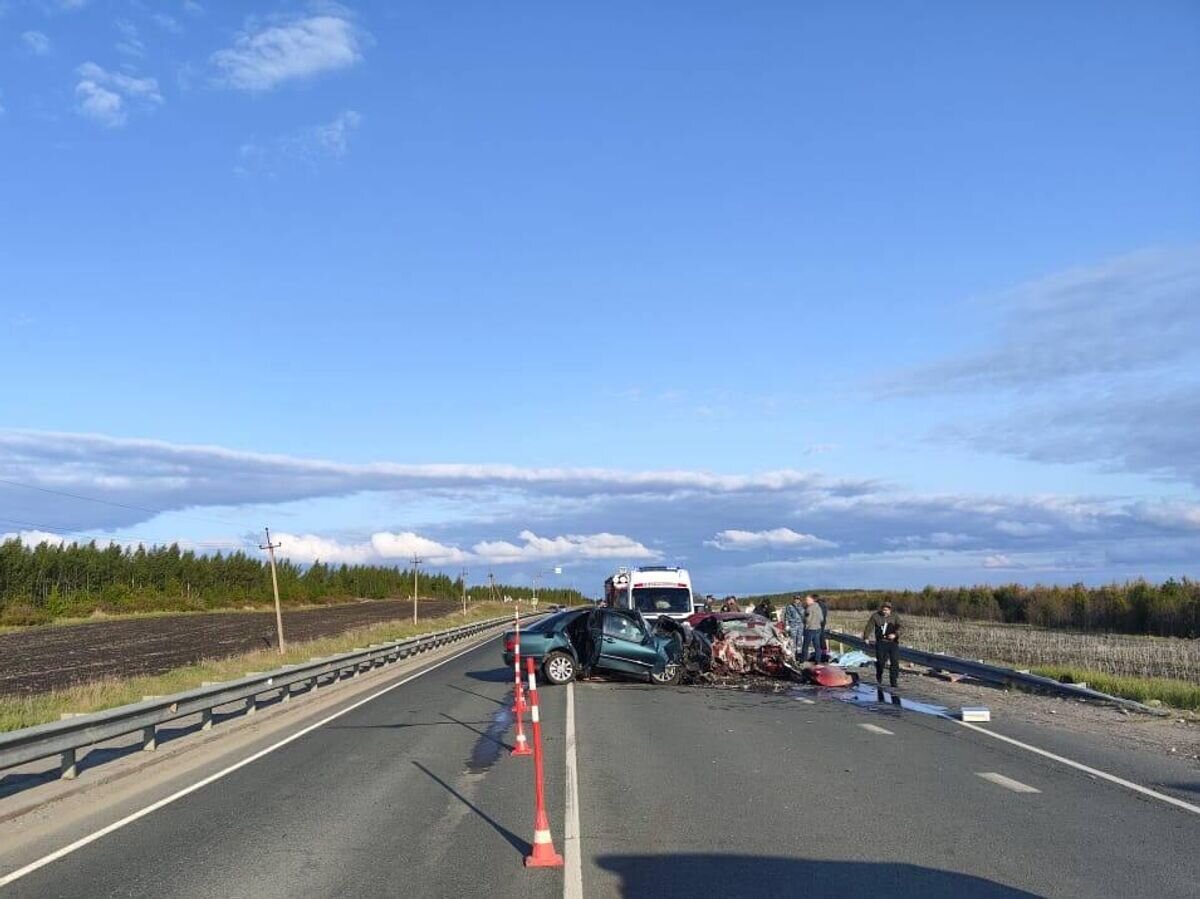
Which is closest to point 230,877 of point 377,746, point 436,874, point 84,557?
point 436,874

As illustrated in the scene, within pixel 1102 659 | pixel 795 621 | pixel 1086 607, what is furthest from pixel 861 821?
pixel 1086 607

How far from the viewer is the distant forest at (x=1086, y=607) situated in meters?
53.3

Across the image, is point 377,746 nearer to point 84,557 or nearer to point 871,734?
point 871,734

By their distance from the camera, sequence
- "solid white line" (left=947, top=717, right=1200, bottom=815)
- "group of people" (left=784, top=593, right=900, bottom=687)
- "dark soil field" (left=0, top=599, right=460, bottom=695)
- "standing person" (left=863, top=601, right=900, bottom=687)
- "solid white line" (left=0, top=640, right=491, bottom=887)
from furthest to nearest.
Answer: "dark soil field" (left=0, top=599, right=460, bottom=695)
"group of people" (left=784, top=593, right=900, bottom=687)
"standing person" (left=863, top=601, right=900, bottom=687)
"solid white line" (left=947, top=717, right=1200, bottom=815)
"solid white line" (left=0, top=640, right=491, bottom=887)

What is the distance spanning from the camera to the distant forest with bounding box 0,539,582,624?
86.9 meters

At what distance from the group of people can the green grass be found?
3.26 metres

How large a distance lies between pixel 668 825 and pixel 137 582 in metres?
112

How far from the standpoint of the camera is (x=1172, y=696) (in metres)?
18.8

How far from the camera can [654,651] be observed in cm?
2372

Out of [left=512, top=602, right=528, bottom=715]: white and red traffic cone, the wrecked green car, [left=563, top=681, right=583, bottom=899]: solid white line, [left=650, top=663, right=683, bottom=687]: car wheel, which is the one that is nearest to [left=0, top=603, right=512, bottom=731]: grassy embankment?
[left=512, top=602, right=528, bottom=715]: white and red traffic cone

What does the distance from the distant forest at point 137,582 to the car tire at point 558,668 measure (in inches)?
2390

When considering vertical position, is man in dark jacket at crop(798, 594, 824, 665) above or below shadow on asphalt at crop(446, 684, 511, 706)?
above

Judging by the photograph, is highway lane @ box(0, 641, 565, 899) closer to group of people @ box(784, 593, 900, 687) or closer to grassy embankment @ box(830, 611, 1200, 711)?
group of people @ box(784, 593, 900, 687)

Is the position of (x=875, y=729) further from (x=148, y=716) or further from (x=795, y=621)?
(x=795, y=621)
